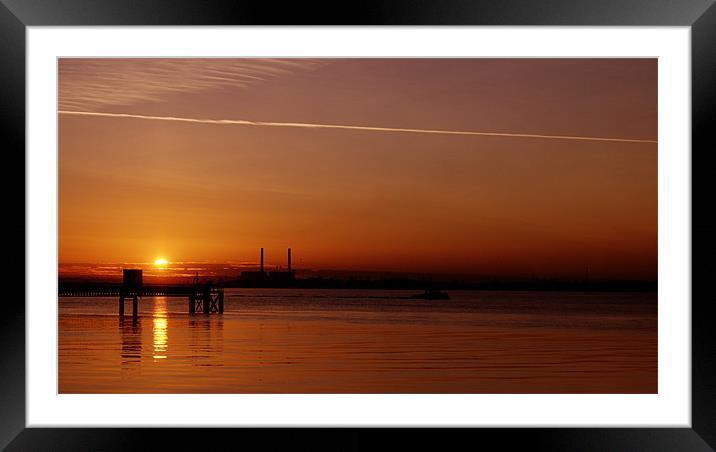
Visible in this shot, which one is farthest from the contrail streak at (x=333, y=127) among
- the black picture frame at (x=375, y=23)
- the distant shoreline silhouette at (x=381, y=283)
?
the black picture frame at (x=375, y=23)

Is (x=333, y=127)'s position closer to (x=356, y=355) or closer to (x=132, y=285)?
(x=132, y=285)

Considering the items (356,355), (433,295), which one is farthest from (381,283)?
(356,355)

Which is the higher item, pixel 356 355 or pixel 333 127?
pixel 333 127

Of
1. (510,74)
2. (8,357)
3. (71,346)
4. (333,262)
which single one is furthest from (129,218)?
(8,357)

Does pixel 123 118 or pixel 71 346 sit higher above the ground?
pixel 123 118

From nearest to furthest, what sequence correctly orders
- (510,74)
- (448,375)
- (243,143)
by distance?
(448,375), (510,74), (243,143)

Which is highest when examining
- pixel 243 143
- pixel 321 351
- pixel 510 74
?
pixel 510 74

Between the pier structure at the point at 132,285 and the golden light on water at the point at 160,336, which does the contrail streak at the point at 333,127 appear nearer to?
the golden light on water at the point at 160,336

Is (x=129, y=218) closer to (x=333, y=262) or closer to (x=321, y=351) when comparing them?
(x=333, y=262)
